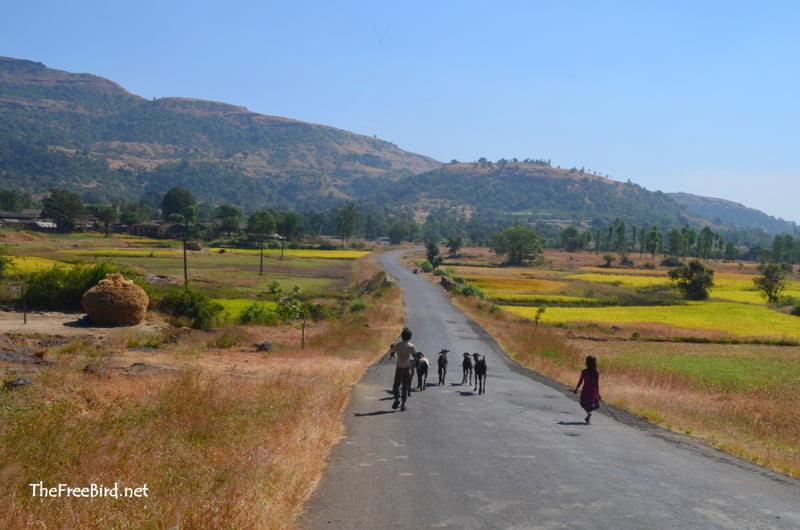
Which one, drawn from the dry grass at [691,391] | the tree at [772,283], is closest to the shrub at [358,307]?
the dry grass at [691,391]

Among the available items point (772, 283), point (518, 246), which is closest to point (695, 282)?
point (772, 283)

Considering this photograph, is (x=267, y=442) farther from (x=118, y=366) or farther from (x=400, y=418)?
(x=118, y=366)

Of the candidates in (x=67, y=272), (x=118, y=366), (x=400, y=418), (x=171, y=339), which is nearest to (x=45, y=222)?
(x=67, y=272)

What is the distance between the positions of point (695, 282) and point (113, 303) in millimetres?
77141

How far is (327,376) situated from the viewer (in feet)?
68.2

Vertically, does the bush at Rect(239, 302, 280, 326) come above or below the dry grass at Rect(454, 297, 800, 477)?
below

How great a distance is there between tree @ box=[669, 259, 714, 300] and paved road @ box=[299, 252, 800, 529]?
75.1 metres

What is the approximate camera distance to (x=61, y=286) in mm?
37688

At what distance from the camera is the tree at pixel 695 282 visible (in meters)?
83.6

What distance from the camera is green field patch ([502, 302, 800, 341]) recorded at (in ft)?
180

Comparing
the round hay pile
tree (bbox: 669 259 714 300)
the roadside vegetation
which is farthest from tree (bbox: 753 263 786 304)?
the round hay pile

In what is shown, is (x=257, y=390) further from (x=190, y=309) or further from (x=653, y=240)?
(x=653, y=240)

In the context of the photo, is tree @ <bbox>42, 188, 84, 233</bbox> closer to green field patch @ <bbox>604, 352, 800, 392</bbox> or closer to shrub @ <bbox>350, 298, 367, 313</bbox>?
shrub @ <bbox>350, 298, 367, 313</bbox>

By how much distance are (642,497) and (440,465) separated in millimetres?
3300
